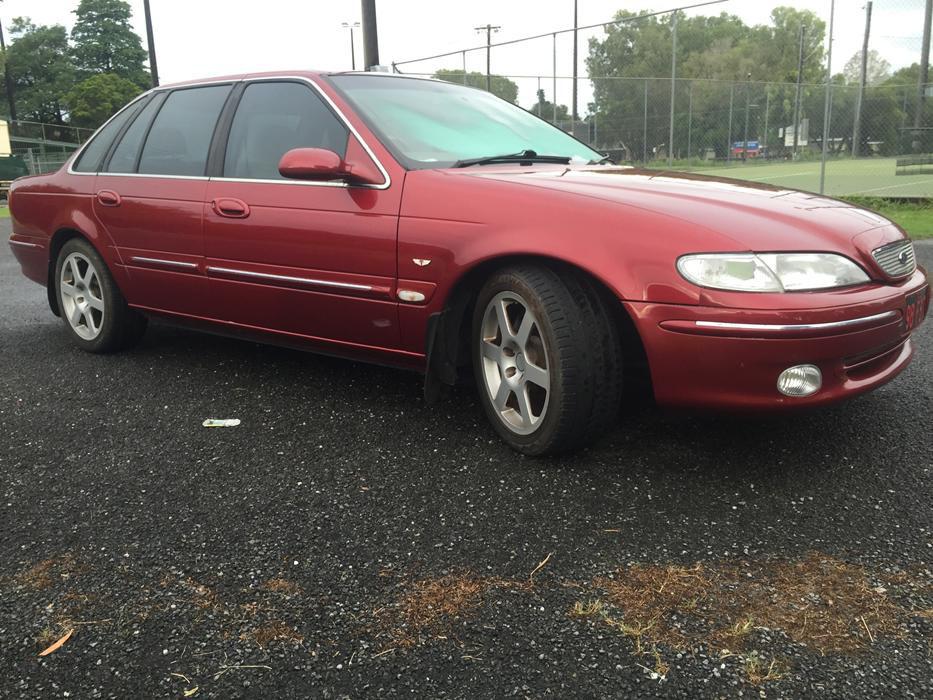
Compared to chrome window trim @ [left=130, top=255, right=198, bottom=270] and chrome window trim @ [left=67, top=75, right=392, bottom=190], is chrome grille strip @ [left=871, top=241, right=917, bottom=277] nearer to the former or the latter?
chrome window trim @ [left=67, top=75, right=392, bottom=190]

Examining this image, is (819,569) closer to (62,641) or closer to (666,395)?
(666,395)

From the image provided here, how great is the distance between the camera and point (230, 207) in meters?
3.81

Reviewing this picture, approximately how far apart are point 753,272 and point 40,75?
74.8 m

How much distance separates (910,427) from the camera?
327cm

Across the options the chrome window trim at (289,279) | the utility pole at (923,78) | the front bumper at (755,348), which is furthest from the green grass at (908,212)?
the chrome window trim at (289,279)

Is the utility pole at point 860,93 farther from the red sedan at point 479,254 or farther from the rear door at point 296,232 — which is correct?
the rear door at point 296,232

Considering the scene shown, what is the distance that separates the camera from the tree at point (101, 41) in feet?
220

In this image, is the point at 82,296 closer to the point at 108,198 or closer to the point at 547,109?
the point at 108,198

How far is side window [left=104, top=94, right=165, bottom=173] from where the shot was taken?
446cm

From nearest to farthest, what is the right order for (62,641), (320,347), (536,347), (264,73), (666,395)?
(62,641) < (666,395) < (536,347) < (320,347) < (264,73)

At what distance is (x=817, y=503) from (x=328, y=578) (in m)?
1.57

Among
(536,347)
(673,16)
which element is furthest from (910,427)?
(673,16)

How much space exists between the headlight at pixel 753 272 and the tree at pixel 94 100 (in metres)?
63.9

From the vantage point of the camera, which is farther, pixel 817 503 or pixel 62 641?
pixel 817 503
